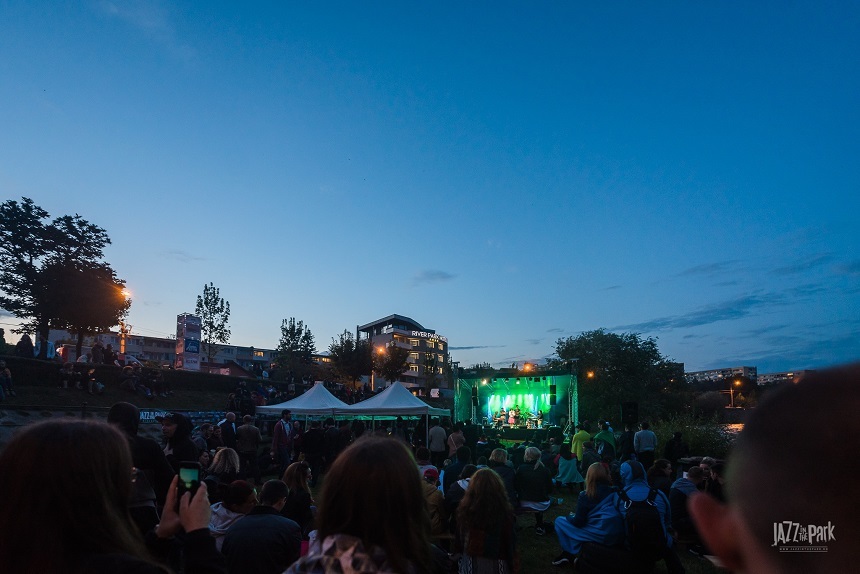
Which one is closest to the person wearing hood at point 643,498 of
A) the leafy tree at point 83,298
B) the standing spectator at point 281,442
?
the standing spectator at point 281,442

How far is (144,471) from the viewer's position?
14.2 feet

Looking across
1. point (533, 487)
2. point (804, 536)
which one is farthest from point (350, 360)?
point (804, 536)

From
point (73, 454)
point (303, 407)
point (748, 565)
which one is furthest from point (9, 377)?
point (748, 565)

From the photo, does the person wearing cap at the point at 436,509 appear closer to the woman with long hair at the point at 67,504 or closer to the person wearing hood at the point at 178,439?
the person wearing hood at the point at 178,439

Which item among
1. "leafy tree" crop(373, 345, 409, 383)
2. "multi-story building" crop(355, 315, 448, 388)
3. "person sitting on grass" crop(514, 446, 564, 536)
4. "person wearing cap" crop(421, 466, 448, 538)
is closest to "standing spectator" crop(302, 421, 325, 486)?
"person sitting on grass" crop(514, 446, 564, 536)

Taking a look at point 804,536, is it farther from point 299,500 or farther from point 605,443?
point 605,443

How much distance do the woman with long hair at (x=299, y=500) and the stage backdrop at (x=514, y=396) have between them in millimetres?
20048

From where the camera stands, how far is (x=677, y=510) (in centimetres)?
796

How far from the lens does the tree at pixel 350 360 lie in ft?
167

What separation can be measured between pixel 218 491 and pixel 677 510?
6421 millimetres

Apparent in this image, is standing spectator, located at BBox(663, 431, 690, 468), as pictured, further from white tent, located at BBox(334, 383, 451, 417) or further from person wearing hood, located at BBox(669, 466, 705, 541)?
person wearing hood, located at BBox(669, 466, 705, 541)

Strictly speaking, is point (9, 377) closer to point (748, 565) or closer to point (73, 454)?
point (73, 454)

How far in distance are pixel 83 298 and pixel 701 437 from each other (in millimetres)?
31725

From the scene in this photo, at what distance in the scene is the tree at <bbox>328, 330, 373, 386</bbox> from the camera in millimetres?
51031
